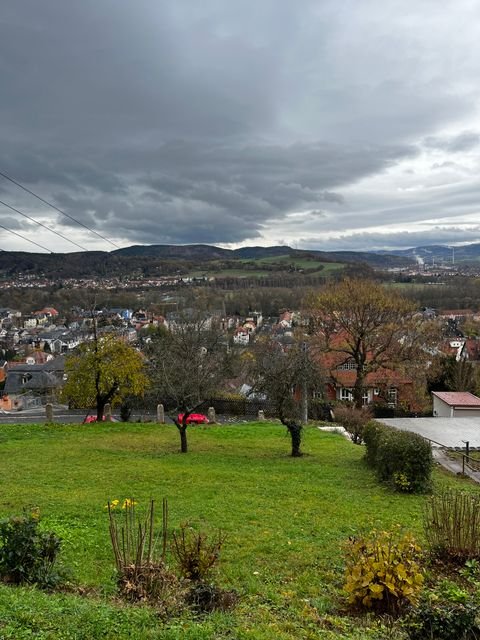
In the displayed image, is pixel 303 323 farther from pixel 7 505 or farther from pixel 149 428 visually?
pixel 7 505

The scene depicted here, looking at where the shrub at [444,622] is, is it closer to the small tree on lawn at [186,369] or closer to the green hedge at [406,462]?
the green hedge at [406,462]

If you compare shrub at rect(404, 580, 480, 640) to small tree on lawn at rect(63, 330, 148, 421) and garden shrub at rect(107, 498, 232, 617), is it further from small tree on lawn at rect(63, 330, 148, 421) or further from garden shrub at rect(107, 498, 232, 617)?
small tree on lawn at rect(63, 330, 148, 421)

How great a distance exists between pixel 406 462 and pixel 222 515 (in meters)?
4.60

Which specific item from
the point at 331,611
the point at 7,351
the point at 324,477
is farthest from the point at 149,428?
the point at 7,351

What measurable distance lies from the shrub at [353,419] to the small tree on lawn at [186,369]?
7000 millimetres

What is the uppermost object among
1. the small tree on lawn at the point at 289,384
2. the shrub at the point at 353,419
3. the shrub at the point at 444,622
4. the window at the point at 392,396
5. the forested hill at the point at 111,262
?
the forested hill at the point at 111,262

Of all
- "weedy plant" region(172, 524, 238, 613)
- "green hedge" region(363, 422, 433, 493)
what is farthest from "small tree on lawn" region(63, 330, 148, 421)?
"weedy plant" region(172, 524, 238, 613)

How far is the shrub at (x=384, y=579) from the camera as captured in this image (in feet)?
15.7

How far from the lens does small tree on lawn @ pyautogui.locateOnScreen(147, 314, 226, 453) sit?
17.1m

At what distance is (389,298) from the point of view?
90.1 ft

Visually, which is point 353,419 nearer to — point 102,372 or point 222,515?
point 102,372

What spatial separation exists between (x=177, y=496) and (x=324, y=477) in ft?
14.0

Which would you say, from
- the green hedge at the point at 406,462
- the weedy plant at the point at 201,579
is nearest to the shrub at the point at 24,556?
the weedy plant at the point at 201,579

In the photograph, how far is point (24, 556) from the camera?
5.45m
